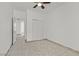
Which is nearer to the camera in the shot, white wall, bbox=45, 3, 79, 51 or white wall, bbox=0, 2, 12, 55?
white wall, bbox=0, 2, 12, 55

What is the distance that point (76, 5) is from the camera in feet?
15.5

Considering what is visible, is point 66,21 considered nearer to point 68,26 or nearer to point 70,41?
point 68,26

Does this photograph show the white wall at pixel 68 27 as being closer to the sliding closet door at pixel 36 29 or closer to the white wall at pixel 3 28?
the sliding closet door at pixel 36 29

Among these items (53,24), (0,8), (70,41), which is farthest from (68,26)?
(0,8)

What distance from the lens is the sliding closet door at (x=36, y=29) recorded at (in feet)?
26.1

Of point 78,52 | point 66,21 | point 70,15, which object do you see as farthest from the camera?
point 66,21

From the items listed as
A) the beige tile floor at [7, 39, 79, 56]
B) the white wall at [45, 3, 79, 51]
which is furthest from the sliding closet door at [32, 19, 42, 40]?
the beige tile floor at [7, 39, 79, 56]

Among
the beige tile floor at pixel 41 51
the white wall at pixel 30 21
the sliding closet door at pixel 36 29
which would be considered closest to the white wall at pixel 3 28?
the beige tile floor at pixel 41 51

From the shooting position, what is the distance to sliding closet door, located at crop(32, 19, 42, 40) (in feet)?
26.1

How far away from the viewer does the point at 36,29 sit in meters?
8.14

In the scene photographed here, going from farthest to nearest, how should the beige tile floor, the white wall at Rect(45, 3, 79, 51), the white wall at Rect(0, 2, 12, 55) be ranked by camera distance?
the white wall at Rect(45, 3, 79, 51) < the beige tile floor < the white wall at Rect(0, 2, 12, 55)

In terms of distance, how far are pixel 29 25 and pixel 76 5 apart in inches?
160

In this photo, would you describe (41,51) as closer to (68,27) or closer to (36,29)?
(68,27)

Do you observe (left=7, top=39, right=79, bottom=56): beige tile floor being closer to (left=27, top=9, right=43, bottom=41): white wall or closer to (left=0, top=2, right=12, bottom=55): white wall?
(left=0, top=2, right=12, bottom=55): white wall
